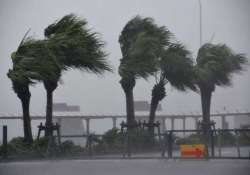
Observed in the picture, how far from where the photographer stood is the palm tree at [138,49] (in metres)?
28.4

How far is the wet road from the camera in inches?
653

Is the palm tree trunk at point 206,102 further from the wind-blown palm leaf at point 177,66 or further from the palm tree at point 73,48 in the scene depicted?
the palm tree at point 73,48

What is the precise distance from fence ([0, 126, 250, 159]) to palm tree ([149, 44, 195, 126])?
387 cm

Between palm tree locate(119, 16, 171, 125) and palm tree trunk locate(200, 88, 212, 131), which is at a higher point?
palm tree locate(119, 16, 171, 125)

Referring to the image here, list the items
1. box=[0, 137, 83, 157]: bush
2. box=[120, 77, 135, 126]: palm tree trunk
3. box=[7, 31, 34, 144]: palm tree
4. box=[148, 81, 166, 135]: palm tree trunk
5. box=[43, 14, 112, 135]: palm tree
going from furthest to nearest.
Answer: box=[148, 81, 166, 135]: palm tree trunk, box=[120, 77, 135, 126]: palm tree trunk, box=[43, 14, 112, 135]: palm tree, box=[7, 31, 34, 144]: palm tree, box=[0, 137, 83, 157]: bush

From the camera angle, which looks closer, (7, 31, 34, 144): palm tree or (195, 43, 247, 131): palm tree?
(7, 31, 34, 144): palm tree

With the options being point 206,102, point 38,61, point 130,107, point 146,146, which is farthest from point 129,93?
point 38,61

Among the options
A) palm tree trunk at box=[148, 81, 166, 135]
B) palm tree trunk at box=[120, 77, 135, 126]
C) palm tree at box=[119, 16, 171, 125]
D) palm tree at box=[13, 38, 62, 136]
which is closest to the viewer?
palm tree at box=[13, 38, 62, 136]

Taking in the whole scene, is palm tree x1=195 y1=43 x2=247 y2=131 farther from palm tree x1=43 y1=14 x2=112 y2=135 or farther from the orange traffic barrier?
the orange traffic barrier

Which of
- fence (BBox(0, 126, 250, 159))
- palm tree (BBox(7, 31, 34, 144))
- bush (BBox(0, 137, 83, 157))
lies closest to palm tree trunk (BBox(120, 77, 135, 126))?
fence (BBox(0, 126, 250, 159))

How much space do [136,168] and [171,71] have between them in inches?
509

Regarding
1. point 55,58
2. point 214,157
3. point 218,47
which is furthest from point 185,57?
point 214,157

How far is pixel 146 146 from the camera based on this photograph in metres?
24.4

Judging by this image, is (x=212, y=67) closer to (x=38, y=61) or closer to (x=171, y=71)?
(x=171, y=71)
